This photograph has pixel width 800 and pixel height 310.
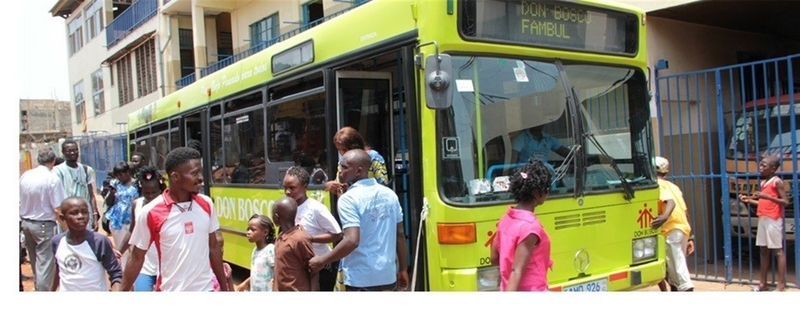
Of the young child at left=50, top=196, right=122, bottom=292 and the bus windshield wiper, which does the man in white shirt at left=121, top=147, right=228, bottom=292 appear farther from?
the bus windshield wiper

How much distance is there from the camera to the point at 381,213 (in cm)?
425

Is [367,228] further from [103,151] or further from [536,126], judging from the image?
[103,151]

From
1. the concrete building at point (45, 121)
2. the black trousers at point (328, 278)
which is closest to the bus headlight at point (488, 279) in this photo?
the black trousers at point (328, 278)

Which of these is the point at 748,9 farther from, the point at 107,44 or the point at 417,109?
the point at 107,44

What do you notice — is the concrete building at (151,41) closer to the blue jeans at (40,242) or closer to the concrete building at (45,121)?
the concrete building at (45,121)

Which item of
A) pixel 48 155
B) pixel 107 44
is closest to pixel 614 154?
pixel 48 155

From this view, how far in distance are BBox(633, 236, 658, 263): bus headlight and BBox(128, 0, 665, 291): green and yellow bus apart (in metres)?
0.01

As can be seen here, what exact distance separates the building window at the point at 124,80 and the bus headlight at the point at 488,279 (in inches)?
914

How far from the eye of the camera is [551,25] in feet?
16.3

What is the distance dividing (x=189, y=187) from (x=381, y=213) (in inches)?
46.0

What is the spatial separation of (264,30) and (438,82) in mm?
13782

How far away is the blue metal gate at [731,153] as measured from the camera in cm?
721

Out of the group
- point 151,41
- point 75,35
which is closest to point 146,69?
point 151,41

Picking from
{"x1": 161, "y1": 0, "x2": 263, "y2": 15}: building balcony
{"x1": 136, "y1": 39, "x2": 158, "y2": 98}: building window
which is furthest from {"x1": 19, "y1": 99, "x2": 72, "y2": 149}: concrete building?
{"x1": 161, "y1": 0, "x2": 263, "y2": 15}: building balcony
